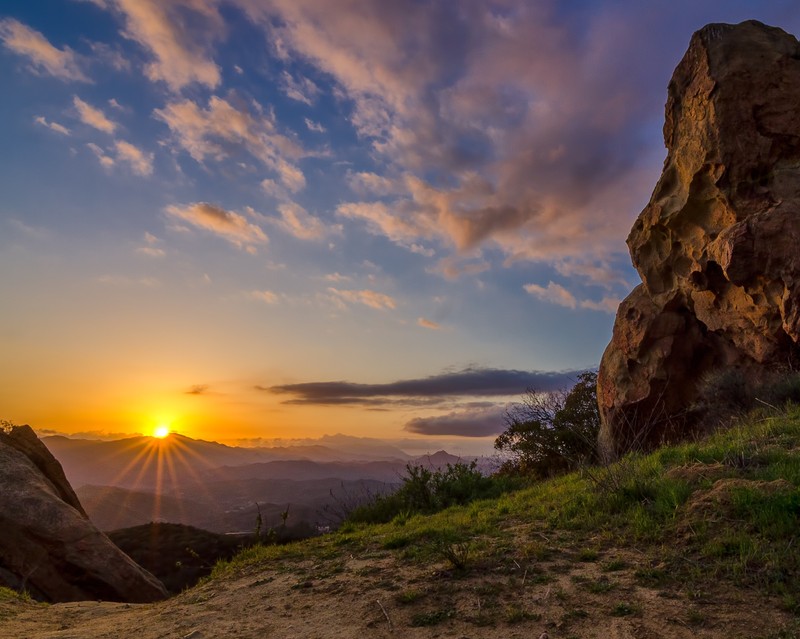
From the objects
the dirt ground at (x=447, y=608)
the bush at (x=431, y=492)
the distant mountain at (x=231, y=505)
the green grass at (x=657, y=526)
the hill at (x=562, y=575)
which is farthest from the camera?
the distant mountain at (x=231, y=505)

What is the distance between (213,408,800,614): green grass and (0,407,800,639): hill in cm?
2

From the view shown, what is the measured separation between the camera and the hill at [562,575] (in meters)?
4.36

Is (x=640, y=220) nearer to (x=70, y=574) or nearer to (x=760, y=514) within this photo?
(x=760, y=514)

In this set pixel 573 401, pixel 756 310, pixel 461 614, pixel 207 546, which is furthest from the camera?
pixel 573 401

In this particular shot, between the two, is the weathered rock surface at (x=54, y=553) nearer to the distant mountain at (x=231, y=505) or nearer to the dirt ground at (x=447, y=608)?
the distant mountain at (x=231, y=505)

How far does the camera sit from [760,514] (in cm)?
548

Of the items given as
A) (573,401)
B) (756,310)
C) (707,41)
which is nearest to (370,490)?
(756,310)

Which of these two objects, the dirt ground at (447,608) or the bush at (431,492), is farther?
the bush at (431,492)

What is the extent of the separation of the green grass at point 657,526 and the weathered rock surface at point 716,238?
14.8 ft

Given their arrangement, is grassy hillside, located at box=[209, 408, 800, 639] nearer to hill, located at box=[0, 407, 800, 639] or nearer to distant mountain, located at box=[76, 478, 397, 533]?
hill, located at box=[0, 407, 800, 639]

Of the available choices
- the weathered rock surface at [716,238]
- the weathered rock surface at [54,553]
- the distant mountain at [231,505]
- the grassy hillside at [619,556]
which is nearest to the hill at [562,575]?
the grassy hillside at [619,556]

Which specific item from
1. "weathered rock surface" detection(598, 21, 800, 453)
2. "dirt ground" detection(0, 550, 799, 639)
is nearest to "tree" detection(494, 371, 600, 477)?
"weathered rock surface" detection(598, 21, 800, 453)

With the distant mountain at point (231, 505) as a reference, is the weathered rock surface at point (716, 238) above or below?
above

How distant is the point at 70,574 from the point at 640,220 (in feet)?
69.0
